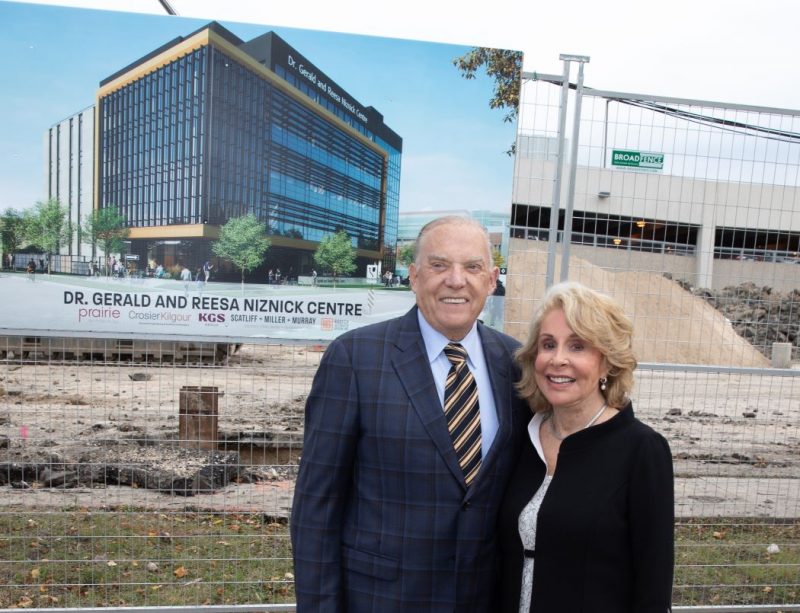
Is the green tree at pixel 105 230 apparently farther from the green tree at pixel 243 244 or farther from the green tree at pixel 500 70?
the green tree at pixel 500 70

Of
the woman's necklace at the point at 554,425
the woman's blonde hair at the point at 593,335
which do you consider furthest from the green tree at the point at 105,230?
the woman's necklace at the point at 554,425

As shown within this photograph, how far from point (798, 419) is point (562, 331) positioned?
508 inches

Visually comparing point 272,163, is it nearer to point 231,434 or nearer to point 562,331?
point 562,331

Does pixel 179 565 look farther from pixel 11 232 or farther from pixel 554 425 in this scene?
pixel 554 425

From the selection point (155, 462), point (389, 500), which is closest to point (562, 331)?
point (389, 500)

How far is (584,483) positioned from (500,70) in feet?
10.4

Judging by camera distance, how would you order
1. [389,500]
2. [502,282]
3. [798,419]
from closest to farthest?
[389,500] → [502,282] → [798,419]

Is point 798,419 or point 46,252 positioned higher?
point 46,252

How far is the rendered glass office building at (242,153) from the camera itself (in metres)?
4.41

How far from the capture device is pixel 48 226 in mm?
4414

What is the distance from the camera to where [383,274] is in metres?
4.65

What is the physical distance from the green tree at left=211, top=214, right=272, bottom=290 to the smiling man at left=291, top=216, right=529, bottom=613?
2.53 meters

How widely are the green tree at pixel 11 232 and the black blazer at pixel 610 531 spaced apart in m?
3.95

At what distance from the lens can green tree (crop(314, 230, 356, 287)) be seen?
15.2 ft
